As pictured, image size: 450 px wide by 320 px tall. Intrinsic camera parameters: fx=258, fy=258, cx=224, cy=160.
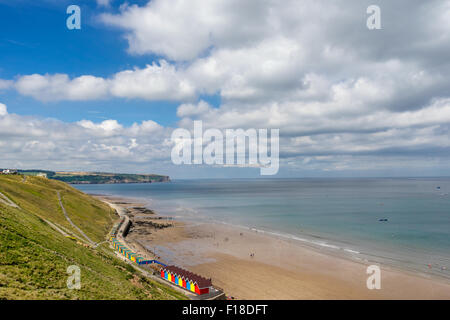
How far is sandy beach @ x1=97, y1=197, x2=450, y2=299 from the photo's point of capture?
39250 mm

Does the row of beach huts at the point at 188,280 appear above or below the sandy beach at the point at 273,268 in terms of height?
above

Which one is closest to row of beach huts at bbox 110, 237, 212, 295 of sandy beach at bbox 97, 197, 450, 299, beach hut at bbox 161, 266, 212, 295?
beach hut at bbox 161, 266, 212, 295

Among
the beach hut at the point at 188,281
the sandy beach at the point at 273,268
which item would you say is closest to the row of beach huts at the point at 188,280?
the beach hut at the point at 188,281

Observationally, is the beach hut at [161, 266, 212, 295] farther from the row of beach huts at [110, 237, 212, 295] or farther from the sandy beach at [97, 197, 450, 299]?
the sandy beach at [97, 197, 450, 299]

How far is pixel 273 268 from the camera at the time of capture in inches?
1965

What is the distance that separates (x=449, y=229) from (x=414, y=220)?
16.0 m

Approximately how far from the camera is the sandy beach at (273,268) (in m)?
39.2

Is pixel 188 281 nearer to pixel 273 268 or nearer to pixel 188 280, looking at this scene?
pixel 188 280

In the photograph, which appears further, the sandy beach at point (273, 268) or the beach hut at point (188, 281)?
the sandy beach at point (273, 268)

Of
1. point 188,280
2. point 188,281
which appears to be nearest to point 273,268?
point 188,280

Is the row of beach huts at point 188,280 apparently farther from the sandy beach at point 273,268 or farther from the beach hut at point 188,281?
the sandy beach at point 273,268

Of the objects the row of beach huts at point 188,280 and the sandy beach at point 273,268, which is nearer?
the row of beach huts at point 188,280

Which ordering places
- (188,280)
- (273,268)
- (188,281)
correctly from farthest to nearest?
(273,268), (188,280), (188,281)
